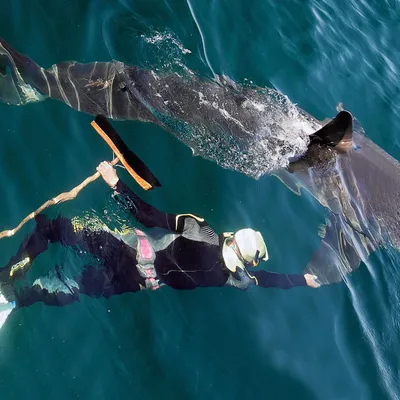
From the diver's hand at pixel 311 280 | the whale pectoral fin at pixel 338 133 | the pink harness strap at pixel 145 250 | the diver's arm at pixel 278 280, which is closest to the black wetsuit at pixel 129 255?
the pink harness strap at pixel 145 250

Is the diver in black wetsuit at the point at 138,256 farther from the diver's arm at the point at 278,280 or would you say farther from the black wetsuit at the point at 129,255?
the diver's arm at the point at 278,280

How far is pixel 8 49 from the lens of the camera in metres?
6.47

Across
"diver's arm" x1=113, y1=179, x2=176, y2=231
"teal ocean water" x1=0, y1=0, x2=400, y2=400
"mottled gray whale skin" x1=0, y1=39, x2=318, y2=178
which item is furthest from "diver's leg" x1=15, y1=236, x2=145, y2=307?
"mottled gray whale skin" x1=0, y1=39, x2=318, y2=178

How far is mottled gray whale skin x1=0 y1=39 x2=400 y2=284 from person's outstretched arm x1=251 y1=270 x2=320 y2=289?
0.24 m

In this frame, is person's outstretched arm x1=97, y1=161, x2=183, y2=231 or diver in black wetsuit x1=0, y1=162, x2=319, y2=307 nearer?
diver in black wetsuit x1=0, y1=162, x2=319, y2=307

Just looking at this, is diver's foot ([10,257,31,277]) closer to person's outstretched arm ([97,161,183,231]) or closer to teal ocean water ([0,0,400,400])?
teal ocean water ([0,0,400,400])

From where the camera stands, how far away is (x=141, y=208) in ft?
18.4

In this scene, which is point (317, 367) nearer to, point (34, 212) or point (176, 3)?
point (34, 212)

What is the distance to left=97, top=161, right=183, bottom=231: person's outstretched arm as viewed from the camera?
5578 millimetres

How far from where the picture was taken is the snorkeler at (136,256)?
541cm

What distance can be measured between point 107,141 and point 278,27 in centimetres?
545

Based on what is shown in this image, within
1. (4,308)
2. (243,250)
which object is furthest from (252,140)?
(4,308)

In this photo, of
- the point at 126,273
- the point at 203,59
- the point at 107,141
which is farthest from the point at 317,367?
the point at 203,59

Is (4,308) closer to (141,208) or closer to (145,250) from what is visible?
(145,250)
